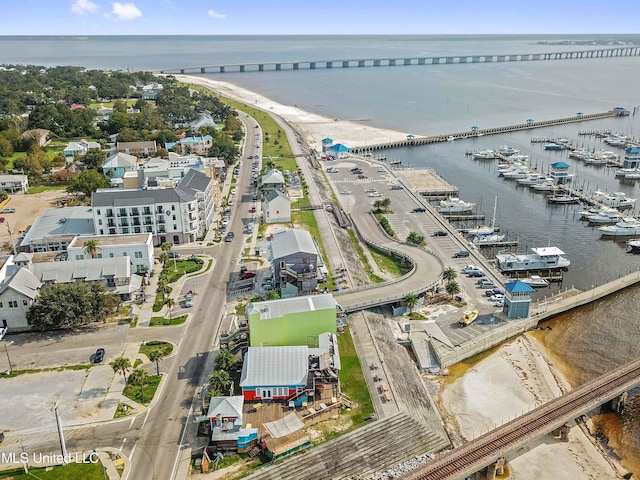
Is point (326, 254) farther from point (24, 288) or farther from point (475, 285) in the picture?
point (24, 288)

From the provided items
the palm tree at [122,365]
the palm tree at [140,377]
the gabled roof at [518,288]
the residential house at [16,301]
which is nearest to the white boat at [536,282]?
the gabled roof at [518,288]

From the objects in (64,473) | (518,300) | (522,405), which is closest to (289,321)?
(64,473)

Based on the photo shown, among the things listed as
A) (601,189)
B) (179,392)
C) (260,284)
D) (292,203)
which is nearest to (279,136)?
(292,203)

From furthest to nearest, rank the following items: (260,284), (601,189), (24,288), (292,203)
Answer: (601,189)
(292,203)
(260,284)
(24,288)

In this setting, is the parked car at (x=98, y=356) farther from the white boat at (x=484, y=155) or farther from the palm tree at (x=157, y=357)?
the white boat at (x=484, y=155)

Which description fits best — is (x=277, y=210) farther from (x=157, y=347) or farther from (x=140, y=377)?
(x=140, y=377)
